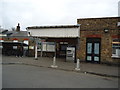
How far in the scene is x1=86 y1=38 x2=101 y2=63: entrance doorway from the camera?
18.2 m

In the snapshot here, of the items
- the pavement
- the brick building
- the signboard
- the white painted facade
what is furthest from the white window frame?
the signboard

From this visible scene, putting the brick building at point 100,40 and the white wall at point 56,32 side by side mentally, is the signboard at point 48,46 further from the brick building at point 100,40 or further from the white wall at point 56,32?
the brick building at point 100,40

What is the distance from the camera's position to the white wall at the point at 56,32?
1681cm

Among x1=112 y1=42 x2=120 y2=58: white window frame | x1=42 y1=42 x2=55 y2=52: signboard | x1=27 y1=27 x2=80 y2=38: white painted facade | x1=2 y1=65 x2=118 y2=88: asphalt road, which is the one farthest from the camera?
x1=42 y1=42 x2=55 y2=52: signboard

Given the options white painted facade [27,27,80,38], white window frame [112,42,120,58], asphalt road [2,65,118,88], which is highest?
white painted facade [27,27,80,38]

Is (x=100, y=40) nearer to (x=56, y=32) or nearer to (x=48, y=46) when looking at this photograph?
(x=56, y=32)

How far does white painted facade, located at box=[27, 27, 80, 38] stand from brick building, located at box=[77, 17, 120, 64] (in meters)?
2.32

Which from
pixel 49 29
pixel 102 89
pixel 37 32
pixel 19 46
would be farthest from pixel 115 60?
pixel 19 46

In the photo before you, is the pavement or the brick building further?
the brick building

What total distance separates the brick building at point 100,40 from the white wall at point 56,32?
91.8 inches

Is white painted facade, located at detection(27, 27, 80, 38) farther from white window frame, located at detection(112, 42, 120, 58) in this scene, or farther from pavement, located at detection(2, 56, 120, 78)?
white window frame, located at detection(112, 42, 120, 58)

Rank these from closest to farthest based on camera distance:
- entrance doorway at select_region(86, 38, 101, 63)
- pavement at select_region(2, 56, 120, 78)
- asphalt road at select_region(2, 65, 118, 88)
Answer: asphalt road at select_region(2, 65, 118, 88), pavement at select_region(2, 56, 120, 78), entrance doorway at select_region(86, 38, 101, 63)

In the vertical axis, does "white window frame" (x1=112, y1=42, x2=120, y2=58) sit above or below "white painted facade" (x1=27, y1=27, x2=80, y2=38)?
below

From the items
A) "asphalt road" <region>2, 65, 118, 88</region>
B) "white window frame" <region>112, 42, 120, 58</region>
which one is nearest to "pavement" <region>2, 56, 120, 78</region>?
"white window frame" <region>112, 42, 120, 58</region>
